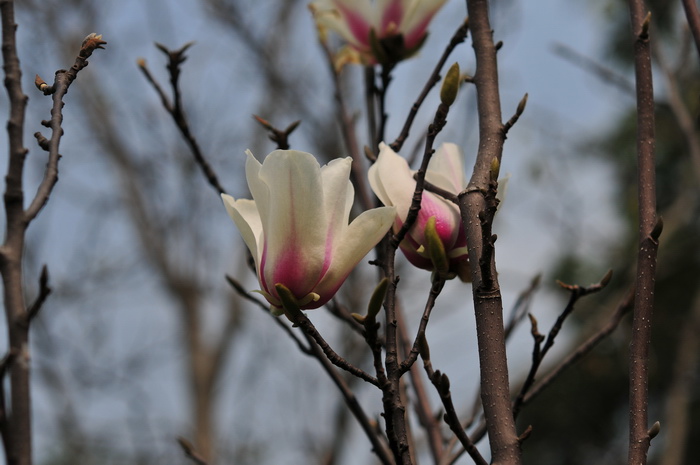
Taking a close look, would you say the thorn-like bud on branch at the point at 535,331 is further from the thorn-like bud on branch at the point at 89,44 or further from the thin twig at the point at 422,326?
the thorn-like bud on branch at the point at 89,44

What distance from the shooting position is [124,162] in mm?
5660

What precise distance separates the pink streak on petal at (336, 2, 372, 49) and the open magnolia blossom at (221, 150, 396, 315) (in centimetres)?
44

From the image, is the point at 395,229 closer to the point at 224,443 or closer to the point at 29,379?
the point at 29,379

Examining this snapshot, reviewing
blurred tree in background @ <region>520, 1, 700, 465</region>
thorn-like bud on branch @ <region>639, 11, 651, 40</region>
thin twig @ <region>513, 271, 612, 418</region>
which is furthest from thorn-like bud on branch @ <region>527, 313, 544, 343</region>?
blurred tree in background @ <region>520, 1, 700, 465</region>

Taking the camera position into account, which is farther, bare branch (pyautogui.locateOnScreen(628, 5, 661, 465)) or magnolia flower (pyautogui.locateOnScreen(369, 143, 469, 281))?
magnolia flower (pyautogui.locateOnScreen(369, 143, 469, 281))

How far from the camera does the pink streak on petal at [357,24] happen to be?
92 cm

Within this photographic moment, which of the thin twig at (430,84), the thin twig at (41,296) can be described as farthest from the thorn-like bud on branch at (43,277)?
the thin twig at (430,84)

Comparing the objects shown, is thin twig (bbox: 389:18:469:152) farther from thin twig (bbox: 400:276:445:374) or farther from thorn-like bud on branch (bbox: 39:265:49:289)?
thorn-like bud on branch (bbox: 39:265:49:289)

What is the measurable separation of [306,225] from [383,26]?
462mm

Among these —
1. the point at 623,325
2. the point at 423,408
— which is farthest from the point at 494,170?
the point at 623,325

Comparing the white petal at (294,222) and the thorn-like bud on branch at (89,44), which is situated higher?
the thorn-like bud on branch at (89,44)

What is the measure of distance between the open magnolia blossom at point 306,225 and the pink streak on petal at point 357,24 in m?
0.44

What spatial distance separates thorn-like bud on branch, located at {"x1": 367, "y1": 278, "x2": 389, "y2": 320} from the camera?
0.48m

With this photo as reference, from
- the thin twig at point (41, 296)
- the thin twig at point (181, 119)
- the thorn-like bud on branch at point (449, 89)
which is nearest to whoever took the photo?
the thorn-like bud on branch at point (449, 89)
